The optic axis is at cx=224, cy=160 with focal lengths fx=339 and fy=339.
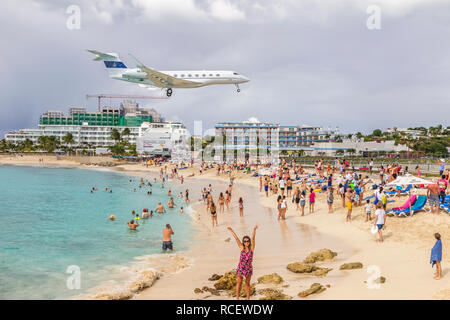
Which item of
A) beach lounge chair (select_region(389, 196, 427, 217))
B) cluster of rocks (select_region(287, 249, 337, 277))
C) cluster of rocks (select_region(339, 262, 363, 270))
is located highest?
beach lounge chair (select_region(389, 196, 427, 217))

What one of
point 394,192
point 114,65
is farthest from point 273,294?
point 114,65

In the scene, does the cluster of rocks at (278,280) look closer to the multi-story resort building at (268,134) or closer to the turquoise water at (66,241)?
the turquoise water at (66,241)

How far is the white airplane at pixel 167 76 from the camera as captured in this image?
23853mm

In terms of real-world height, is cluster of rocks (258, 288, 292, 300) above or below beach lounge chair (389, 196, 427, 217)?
below

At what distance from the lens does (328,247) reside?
13.4 meters

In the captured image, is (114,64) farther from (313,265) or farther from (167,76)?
(313,265)

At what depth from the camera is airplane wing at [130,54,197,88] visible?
905 inches

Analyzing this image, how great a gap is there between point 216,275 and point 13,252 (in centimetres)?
1033

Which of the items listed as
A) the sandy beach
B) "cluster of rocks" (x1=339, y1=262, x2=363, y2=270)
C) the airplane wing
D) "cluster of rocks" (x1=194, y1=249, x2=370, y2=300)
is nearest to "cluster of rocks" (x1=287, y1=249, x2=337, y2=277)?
"cluster of rocks" (x1=194, y1=249, x2=370, y2=300)

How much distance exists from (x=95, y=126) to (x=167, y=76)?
12538 cm

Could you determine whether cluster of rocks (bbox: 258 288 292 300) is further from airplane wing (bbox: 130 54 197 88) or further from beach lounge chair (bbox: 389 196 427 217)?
airplane wing (bbox: 130 54 197 88)
